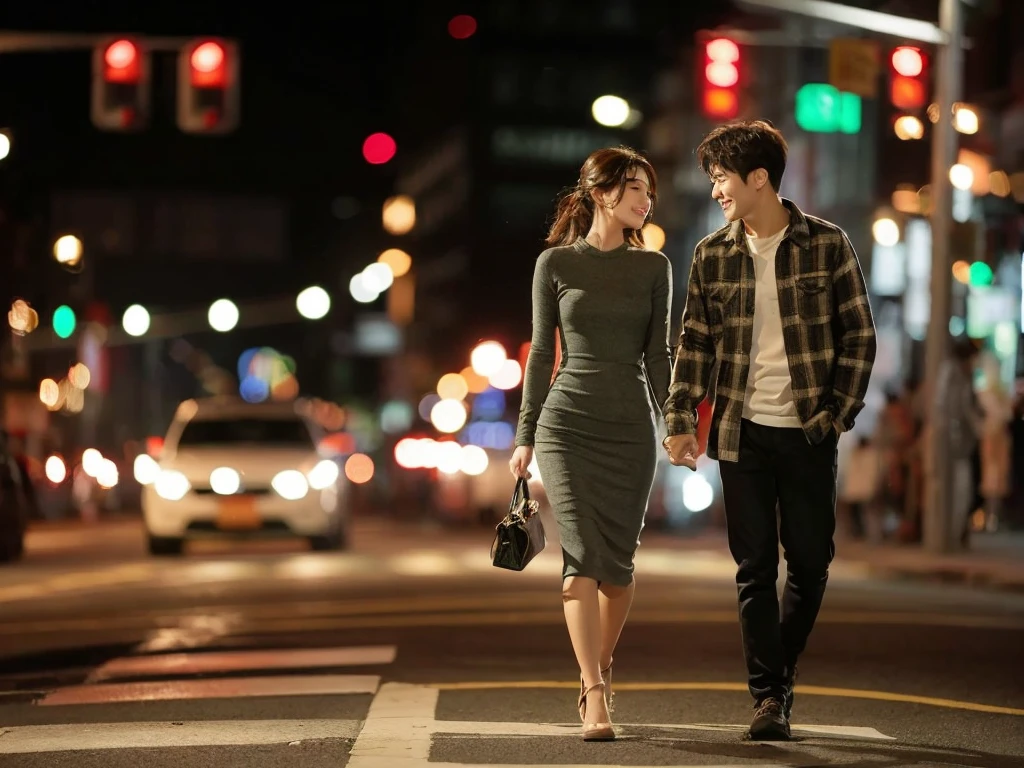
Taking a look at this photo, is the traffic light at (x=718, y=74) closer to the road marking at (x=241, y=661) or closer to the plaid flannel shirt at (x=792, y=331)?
the road marking at (x=241, y=661)

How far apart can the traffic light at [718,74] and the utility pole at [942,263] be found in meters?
3.04

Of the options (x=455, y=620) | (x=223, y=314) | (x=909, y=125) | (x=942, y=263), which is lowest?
(x=455, y=620)

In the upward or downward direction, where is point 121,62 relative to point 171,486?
upward

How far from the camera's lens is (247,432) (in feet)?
68.7

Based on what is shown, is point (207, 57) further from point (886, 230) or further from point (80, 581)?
point (886, 230)

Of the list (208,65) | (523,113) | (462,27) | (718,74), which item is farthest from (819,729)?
(462,27)

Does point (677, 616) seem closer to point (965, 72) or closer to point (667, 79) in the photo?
point (965, 72)

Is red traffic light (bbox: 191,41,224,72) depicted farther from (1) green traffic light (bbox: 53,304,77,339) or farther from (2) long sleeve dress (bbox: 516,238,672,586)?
(1) green traffic light (bbox: 53,304,77,339)

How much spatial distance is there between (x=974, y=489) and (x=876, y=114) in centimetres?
1983

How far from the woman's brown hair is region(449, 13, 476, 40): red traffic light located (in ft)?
366

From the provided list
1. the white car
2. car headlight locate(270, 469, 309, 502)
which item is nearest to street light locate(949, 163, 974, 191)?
the white car

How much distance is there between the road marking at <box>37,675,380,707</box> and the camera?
802cm

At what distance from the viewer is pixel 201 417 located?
21.1 m

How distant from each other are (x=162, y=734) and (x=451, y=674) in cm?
222
